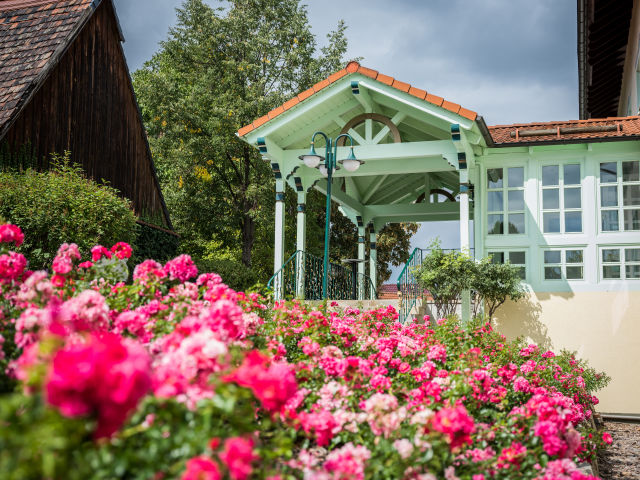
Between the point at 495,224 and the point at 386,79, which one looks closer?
the point at 386,79

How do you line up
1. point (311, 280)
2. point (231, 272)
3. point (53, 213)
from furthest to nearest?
1. point (231, 272)
2. point (311, 280)
3. point (53, 213)

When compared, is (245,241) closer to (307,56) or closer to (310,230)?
(310,230)

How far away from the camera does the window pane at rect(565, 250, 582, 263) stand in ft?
33.2

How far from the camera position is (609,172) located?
33.5 feet

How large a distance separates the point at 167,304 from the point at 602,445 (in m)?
4.49

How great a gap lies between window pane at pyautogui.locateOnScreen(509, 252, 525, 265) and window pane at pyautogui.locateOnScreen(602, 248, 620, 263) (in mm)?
1309

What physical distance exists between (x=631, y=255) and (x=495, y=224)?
7.44 feet

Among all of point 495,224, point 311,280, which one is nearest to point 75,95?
point 311,280

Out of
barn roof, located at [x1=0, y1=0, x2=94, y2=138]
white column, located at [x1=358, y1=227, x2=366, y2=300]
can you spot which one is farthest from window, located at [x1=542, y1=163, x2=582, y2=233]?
barn roof, located at [x1=0, y1=0, x2=94, y2=138]

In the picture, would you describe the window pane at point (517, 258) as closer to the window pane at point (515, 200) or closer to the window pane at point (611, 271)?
the window pane at point (515, 200)

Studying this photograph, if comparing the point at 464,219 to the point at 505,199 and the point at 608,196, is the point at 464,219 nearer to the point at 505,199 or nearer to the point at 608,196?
the point at 505,199

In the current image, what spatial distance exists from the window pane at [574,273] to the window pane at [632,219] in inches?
42.7

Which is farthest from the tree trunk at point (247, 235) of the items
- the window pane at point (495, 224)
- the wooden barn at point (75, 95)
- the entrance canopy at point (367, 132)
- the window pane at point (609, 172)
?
the window pane at point (609, 172)

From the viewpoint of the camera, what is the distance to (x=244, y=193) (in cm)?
2081
